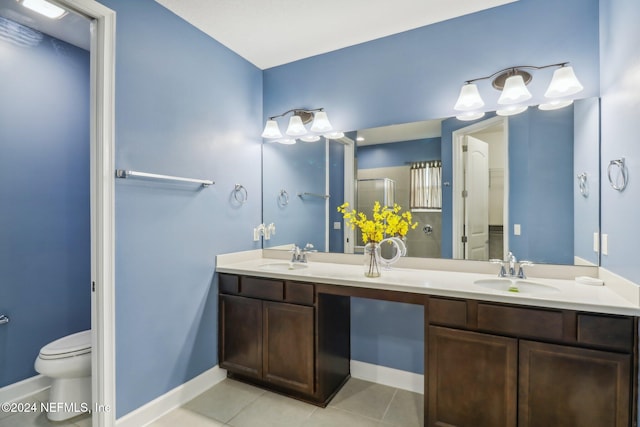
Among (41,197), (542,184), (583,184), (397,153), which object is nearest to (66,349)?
(41,197)

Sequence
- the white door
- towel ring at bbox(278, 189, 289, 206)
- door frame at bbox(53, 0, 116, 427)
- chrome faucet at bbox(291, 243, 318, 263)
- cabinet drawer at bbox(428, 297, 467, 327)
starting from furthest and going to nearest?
1. towel ring at bbox(278, 189, 289, 206)
2. chrome faucet at bbox(291, 243, 318, 263)
3. the white door
4. door frame at bbox(53, 0, 116, 427)
5. cabinet drawer at bbox(428, 297, 467, 327)

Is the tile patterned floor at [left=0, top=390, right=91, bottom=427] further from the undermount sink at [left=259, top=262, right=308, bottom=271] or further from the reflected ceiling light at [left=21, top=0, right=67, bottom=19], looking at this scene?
the reflected ceiling light at [left=21, top=0, right=67, bottom=19]

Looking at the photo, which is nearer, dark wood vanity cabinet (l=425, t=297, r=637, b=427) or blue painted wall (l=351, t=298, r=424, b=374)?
dark wood vanity cabinet (l=425, t=297, r=637, b=427)

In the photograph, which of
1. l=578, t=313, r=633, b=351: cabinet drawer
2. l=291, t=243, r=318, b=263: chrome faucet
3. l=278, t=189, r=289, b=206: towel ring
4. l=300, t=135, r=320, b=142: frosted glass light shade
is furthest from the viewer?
l=278, t=189, r=289, b=206: towel ring

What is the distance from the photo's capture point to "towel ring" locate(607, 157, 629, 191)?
55.4 inches

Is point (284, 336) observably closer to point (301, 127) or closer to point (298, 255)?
point (298, 255)

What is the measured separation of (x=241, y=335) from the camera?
2244 millimetres

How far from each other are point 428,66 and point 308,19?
2.93 feet

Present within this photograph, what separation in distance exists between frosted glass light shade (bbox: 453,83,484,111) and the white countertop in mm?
1084

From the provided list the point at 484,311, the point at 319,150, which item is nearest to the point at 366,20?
the point at 319,150

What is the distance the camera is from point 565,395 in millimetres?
1367

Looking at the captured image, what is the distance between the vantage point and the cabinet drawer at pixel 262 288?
2068mm

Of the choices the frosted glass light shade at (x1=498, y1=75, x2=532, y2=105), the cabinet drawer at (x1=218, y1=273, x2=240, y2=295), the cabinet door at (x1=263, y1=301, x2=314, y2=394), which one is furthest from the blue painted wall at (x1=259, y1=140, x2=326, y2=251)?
the frosted glass light shade at (x1=498, y1=75, x2=532, y2=105)

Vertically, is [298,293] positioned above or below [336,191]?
below
